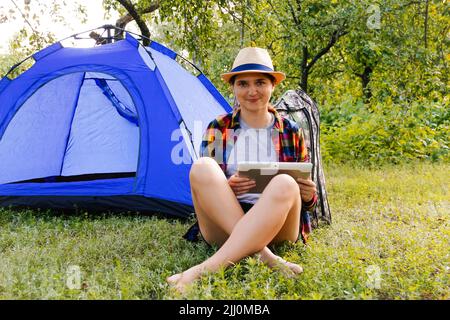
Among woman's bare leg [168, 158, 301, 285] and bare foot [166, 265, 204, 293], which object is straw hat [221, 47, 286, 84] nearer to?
woman's bare leg [168, 158, 301, 285]

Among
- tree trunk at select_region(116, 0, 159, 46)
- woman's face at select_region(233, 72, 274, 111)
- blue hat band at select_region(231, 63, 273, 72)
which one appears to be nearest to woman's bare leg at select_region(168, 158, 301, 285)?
woman's face at select_region(233, 72, 274, 111)

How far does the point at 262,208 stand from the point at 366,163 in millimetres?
4200

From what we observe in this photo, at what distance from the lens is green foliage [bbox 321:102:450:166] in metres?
6.02

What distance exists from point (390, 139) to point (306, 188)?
13.9 ft

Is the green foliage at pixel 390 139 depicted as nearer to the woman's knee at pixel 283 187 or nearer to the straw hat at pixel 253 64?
the straw hat at pixel 253 64

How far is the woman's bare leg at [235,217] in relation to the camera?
2072mm

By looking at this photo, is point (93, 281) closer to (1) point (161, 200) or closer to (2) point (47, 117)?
(1) point (161, 200)

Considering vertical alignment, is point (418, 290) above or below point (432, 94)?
below

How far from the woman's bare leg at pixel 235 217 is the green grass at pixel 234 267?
0.21ft

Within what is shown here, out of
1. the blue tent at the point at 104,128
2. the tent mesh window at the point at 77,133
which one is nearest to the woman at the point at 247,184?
the blue tent at the point at 104,128

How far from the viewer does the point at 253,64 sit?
7.98ft

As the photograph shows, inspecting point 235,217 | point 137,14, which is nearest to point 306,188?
point 235,217
